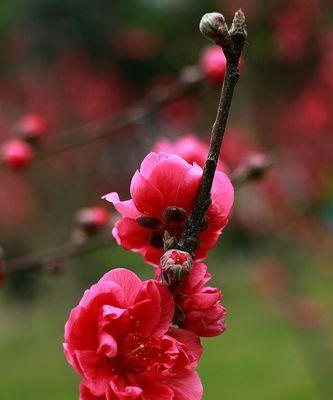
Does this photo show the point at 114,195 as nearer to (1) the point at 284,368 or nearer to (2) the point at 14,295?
(1) the point at 284,368

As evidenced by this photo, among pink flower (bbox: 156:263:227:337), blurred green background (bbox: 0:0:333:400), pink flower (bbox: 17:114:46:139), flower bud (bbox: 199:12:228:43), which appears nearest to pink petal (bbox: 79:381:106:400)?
pink flower (bbox: 156:263:227:337)

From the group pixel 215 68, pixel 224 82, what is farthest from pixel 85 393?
pixel 215 68

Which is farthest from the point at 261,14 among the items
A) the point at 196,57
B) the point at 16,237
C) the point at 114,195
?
the point at 16,237

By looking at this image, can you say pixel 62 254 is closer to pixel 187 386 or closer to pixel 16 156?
pixel 16 156

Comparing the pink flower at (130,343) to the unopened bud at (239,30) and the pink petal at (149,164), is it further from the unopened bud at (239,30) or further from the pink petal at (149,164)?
the unopened bud at (239,30)

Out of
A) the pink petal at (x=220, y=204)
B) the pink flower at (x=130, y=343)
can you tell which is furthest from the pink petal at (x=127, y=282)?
the pink petal at (x=220, y=204)
